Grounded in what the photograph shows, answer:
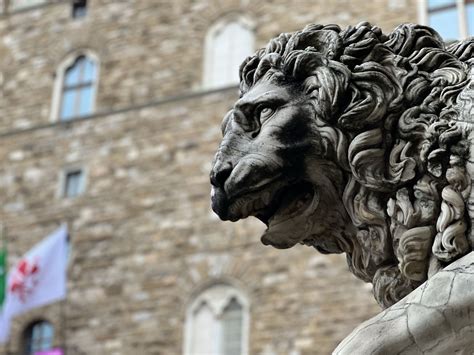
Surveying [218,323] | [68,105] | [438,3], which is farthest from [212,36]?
[218,323]

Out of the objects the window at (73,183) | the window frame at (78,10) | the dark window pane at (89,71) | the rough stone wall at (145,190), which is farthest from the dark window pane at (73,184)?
the window frame at (78,10)

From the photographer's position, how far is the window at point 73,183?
49.2 feet

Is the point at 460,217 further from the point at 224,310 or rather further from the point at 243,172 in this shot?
the point at 224,310

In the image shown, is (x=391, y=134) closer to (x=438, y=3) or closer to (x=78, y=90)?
(x=438, y=3)

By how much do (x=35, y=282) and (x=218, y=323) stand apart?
2060 millimetres

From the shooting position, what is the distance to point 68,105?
52.2 feet

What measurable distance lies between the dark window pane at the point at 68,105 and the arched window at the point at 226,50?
1.70 meters

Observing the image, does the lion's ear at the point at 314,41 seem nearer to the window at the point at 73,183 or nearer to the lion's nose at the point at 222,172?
the lion's nose at the point at 222,172

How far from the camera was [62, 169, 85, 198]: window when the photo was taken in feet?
49.2

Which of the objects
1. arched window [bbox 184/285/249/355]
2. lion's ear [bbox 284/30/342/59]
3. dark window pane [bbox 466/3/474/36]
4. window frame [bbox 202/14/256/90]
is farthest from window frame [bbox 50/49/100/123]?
lion's ear [bbox 284/30/342/59]

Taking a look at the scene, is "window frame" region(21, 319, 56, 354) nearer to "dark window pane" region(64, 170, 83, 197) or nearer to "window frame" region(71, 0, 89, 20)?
"dark window pane" region(64, 170, 83, 197)

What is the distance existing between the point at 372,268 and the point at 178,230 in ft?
39.0

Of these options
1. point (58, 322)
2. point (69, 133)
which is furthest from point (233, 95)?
point (58, 322)

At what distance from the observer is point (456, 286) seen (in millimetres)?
1940
